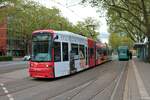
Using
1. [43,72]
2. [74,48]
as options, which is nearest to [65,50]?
[43,72]

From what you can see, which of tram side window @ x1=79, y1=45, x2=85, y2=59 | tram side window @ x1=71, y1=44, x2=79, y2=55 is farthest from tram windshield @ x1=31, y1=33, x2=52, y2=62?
tram side window @ x1=79, y1=45, x2=85, y2=59

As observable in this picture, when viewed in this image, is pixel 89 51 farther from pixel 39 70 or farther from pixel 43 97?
pixel 43 97

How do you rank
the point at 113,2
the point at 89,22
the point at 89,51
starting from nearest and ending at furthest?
the point at 89,51
the point at 113,2
the point at 89,22

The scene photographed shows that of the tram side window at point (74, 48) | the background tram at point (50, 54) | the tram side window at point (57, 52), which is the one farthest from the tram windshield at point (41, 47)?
the tram side window at point (74, 48)

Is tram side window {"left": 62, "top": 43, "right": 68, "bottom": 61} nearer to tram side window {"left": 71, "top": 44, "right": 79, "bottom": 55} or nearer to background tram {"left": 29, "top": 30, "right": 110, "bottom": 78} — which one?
background tram {"left": 29, "top": 30, "right": 110, "bottom": 78}

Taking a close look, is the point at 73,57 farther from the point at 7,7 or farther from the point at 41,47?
the point at 7,7

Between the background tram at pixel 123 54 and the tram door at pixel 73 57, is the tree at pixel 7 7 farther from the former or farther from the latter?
the background tram at pixel 123 54

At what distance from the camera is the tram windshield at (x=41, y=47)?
75.8ft

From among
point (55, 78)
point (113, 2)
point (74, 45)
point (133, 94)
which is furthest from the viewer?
point (113, 2)

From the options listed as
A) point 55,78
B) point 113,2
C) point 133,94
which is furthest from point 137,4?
point 133,94

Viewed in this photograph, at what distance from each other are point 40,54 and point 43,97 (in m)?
8.40

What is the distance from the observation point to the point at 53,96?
15.5m

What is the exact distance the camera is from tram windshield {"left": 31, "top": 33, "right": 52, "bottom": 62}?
23094mm

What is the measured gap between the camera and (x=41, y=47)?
76.3ft
